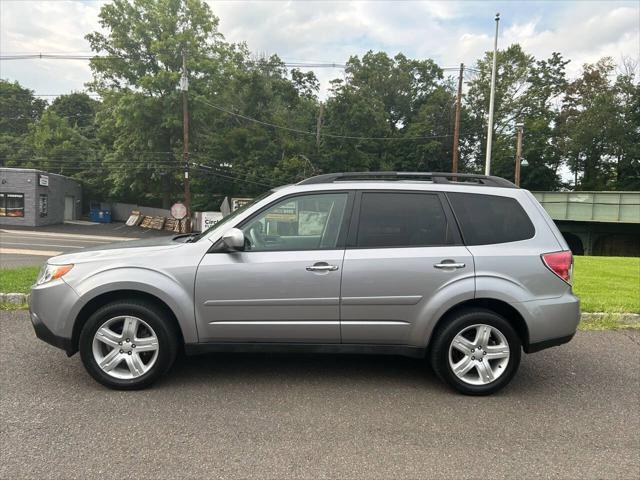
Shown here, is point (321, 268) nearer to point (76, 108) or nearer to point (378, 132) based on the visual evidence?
point (378, 132)

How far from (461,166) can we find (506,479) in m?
54.5

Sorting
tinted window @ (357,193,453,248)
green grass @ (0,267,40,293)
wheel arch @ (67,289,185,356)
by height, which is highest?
tinted window @ (357,193,453,248)

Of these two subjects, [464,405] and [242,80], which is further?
[242,80]

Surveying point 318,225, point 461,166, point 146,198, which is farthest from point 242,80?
point 318,225

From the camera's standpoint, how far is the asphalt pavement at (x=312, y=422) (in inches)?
110

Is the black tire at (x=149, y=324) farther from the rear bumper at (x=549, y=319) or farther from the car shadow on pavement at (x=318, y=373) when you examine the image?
the rear bumper at (x=549, y=319)

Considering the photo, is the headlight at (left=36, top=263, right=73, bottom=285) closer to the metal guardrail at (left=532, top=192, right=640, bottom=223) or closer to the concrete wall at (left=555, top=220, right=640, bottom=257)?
the metal guardrail at (left=532, top=192, right=640, bottom=223)

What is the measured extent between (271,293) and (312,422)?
3.39 feet

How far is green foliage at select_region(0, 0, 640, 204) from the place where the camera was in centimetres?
3953

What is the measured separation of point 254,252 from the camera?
149 inches

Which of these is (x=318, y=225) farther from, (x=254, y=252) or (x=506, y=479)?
(x=506, y=479)

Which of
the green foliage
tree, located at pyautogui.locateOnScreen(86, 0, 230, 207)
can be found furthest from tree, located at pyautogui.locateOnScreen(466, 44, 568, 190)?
tree, located at pyautogui.locateOnScreen(86, 0, 230, 207)

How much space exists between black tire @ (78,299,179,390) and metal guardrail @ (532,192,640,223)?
121 ft

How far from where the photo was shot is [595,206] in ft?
118
